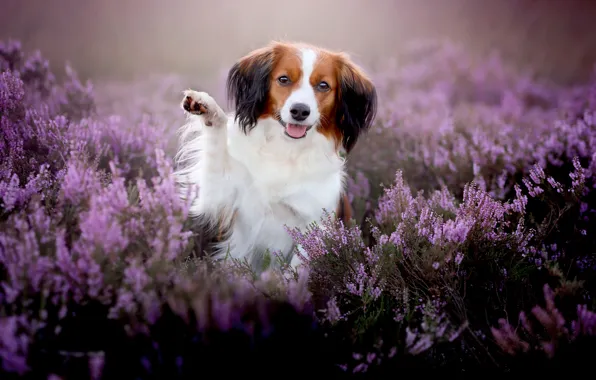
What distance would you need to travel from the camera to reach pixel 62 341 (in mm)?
1581

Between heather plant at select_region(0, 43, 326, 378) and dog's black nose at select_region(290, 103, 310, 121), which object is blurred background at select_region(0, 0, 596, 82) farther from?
heather plant at select_region(0, 43, 326, 378)

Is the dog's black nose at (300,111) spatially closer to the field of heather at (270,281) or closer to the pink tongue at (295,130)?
the pink tongue at (295,130)

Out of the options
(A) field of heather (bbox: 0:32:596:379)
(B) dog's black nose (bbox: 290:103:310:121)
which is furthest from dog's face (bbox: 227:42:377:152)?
(A) field of heather (bbox: 0:32:596:379)

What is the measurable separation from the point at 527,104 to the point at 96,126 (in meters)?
6.58

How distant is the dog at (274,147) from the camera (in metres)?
2.82

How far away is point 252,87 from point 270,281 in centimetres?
149

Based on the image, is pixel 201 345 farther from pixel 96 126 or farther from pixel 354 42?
pixel 354 42

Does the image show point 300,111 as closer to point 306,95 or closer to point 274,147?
point 306,95

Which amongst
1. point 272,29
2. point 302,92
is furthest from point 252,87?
point 272,29

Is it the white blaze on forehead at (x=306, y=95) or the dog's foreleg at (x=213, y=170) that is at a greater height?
the white blaze on forehead at (x=306, y=95)

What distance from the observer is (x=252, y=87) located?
2924 millimetres

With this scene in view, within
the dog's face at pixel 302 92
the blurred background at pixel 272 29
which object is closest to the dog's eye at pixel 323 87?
the dog's face at pixel 302 92

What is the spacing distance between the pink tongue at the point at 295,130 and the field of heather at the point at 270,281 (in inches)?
26.0

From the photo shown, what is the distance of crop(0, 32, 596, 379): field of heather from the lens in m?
1.54
